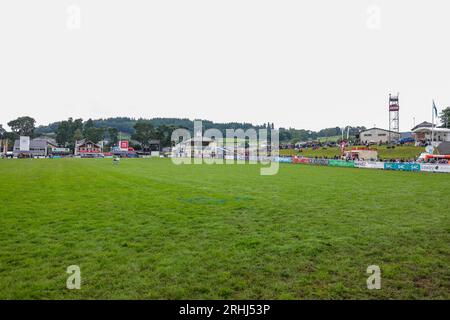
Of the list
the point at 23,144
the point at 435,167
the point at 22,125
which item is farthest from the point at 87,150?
the point at 435,167

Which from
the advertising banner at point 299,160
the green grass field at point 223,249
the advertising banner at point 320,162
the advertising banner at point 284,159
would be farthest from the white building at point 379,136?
the green grass field at point 223,249

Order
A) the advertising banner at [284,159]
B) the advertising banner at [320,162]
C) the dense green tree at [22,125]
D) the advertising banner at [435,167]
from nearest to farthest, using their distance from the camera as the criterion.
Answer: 1. the advertising banner at [435,167]
2. the advertising banner at [320,162]
3. the advertising banner at [284,159]
4. the dense green tree at [22,125]

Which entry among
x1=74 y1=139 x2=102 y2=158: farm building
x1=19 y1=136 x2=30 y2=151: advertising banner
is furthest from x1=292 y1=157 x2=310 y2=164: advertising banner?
x1=19 y1=136 x2=30 y2=151: advertising banner

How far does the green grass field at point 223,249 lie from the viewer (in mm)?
5824

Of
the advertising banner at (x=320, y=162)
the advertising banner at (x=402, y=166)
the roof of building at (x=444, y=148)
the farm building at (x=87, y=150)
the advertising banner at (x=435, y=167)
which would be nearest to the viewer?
the advertising banner at (x=435, y=167)

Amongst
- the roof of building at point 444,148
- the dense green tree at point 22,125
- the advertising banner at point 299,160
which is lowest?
the advertising banner at point 299,160

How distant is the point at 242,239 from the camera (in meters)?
8.85

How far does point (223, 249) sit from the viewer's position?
7.99 m

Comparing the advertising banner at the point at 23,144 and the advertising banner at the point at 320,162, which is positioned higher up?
the advertising banner at the point at 23,144

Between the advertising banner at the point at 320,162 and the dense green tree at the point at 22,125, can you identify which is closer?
the advertising banner at the point at 320,162

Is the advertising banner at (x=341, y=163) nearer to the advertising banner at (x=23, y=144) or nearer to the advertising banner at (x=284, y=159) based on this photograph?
the advertising banner at (x=284, y=159)

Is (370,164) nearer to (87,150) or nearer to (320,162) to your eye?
(320,162)
